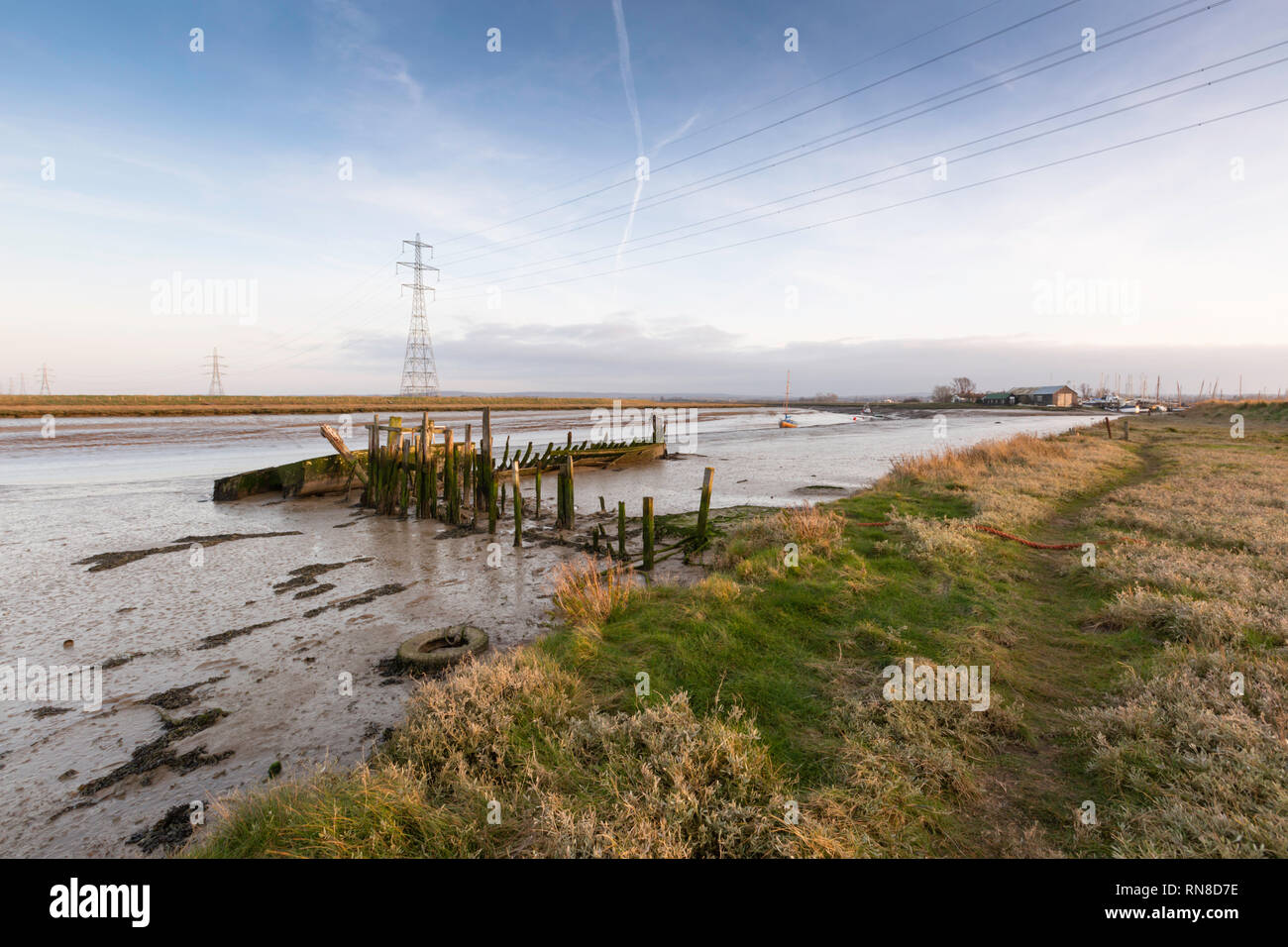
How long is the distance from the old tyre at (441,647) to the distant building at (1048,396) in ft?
452

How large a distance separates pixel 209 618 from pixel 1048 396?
144990 mm

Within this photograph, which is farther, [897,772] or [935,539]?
[935,539]

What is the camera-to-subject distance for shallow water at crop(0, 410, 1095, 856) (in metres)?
5.38

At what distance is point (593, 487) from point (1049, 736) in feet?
60.8

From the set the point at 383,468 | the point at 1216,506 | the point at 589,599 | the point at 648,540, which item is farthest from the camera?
the point at 383,468

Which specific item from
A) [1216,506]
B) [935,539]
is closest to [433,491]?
[935,539]

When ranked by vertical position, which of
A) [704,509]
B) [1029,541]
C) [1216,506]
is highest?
[1216,506]

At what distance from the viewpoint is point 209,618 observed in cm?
909

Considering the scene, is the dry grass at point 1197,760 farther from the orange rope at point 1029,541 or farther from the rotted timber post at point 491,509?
the rotted timber post at point 491,509

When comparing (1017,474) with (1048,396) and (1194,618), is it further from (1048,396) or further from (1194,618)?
(1048,396)

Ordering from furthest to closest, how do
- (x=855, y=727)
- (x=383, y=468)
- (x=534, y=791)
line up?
1. (x=383, y=468)
2. (x=855, y=727)
3. (x=534, y=791)

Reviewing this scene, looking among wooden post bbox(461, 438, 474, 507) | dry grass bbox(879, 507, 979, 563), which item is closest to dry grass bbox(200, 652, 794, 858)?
dry grass bbox(879, 507, 979, 563)

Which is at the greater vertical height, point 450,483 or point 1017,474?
point 1017,474
